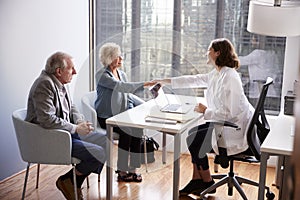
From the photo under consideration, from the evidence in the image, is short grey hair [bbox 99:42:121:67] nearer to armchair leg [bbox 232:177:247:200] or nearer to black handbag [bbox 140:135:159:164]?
black handbag [bbox 140:135:159:164]

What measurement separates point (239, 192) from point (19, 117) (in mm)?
1611

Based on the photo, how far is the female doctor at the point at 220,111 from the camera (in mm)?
2957

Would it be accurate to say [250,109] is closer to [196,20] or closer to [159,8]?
[196,20]

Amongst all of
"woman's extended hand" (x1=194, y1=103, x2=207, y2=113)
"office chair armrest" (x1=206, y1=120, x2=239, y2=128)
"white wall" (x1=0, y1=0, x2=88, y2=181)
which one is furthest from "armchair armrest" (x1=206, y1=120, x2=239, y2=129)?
"white wall" (x1=0, y1=0, x2=88, y2=181)

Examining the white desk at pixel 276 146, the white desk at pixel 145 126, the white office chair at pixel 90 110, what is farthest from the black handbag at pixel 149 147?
the white desk at pixel 276 146

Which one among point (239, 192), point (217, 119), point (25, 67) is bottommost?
point (239, 192)

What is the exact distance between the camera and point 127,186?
3387 millimetres

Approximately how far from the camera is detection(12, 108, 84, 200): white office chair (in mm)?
2734

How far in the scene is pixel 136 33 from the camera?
4.26 meters

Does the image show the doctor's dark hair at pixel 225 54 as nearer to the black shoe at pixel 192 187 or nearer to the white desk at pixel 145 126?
the white desk at pixel 145 126

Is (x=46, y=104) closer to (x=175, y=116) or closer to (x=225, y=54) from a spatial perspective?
(x=175, y=116)

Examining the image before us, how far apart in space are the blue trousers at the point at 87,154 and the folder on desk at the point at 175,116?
1.44ft

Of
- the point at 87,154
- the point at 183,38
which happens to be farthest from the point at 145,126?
the point at 183,38

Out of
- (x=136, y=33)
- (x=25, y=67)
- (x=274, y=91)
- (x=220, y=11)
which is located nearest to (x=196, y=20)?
(x=220, y=11)
